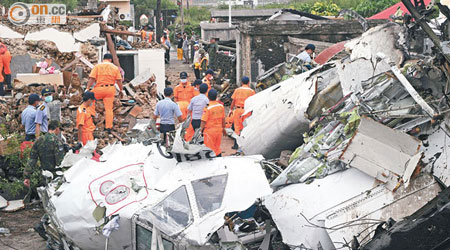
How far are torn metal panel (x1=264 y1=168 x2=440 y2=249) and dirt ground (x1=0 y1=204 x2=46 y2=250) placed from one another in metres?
3.50

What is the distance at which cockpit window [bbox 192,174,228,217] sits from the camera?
6.93 meters

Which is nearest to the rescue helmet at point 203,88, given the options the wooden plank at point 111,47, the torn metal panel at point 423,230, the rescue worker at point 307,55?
the rescue worker at point 307,55

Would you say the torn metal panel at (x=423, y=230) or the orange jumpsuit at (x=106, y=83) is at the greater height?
the orange jumpsuit at (x=106, y=83)

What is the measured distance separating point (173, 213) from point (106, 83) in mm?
7037

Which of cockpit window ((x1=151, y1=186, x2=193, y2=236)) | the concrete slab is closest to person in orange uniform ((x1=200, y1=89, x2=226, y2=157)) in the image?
the concrete slab

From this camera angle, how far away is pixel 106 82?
13.6m

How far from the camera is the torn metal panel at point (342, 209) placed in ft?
23.0

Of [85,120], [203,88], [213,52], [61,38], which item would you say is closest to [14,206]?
[85,120]

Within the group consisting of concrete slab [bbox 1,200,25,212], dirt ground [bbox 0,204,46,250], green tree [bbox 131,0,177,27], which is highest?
green tree [bbox 131,0,177,27]

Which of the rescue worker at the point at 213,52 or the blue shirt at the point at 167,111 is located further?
the rescue worker at the point at 213,52

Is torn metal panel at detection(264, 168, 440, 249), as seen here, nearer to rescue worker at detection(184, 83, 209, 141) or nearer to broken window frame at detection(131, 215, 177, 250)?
broken window frame at detection(131, 215, 177, 250)

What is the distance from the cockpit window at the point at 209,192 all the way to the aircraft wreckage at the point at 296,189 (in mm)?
16

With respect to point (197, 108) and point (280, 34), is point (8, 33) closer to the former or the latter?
point (280, 34)

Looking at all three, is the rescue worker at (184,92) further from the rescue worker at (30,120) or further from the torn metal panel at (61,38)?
the torn metal panel at (61,38)
